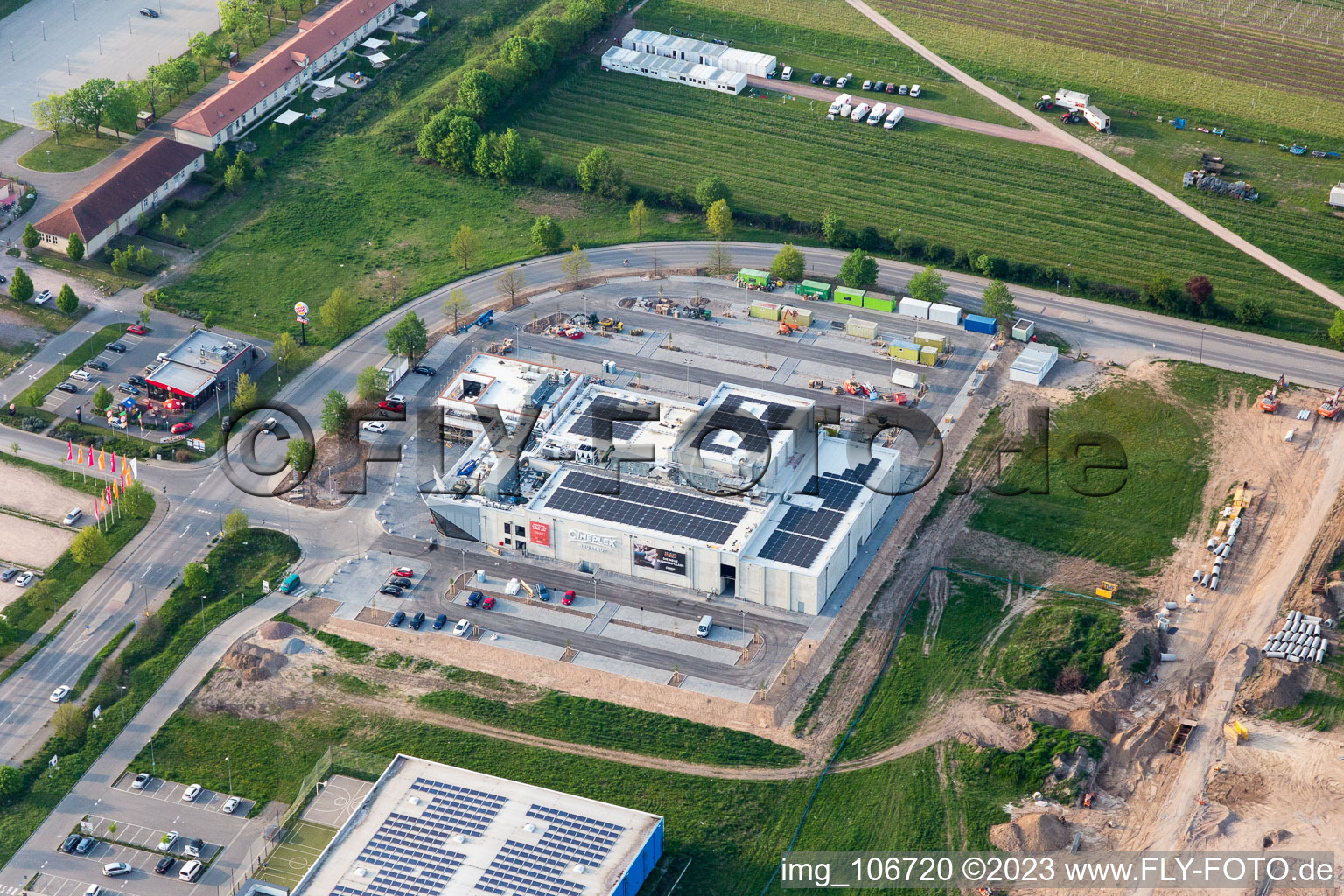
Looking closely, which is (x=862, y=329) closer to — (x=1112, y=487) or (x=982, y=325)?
(x=982, y=325)

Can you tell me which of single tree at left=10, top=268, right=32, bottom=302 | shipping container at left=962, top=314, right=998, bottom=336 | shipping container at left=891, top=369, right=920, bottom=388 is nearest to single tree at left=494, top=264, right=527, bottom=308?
shipping container at left=891, top=369, right=920, bottom=388

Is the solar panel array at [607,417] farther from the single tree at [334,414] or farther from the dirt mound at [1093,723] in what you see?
the dirt mound at [1093,723]

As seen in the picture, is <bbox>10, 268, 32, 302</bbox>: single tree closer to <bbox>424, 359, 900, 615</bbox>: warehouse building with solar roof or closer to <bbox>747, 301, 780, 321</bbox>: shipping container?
<bbox>424, 359, 900, 615</bbox>: warehouse building with solar roof

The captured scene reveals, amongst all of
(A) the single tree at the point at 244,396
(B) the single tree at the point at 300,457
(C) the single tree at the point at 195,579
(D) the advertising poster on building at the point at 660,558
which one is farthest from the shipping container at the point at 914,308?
(C) the single tree at the point at 195,579

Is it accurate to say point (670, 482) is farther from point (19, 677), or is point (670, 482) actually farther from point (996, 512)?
point (19, 677)

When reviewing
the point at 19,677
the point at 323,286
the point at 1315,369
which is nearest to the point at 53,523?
the point at 19,677

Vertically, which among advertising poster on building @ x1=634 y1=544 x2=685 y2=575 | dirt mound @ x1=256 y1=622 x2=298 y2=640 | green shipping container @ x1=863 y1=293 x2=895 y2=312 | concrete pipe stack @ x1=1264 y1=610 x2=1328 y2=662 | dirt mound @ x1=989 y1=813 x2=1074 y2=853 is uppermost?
green shipping container @ x1=863 y1=293 x2=895 y2=312
